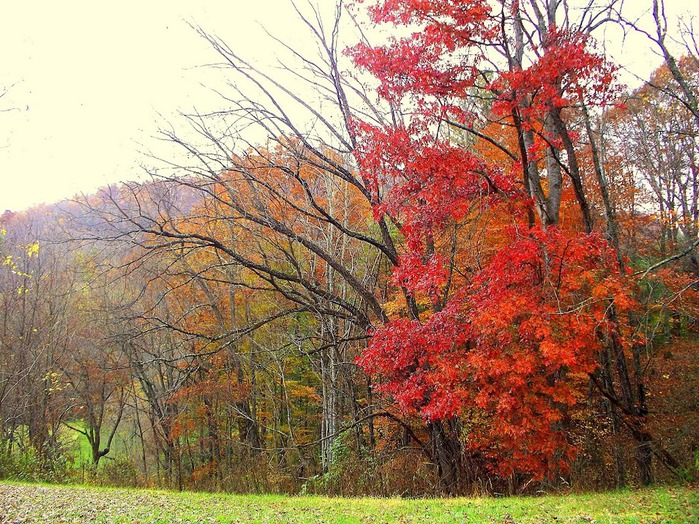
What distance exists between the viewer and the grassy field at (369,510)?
6.18 m

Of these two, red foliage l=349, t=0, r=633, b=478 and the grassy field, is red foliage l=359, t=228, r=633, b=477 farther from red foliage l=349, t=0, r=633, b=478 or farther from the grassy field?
the grassy field

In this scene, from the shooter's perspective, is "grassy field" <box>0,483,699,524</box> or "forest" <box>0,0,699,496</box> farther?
"forest" <box>0,0,699,496</box>

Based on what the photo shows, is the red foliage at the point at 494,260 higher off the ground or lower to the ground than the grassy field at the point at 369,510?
higher

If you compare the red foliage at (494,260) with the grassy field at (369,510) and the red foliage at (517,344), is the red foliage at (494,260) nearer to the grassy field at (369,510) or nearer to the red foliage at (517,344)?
the red foliage at (517,344)

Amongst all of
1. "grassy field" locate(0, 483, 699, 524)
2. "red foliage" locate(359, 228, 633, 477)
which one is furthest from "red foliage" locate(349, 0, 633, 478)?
"grassy field" locate(0, 483, 699, 524)

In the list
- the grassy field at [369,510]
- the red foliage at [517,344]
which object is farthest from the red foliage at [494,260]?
the grassy field at [369,510]

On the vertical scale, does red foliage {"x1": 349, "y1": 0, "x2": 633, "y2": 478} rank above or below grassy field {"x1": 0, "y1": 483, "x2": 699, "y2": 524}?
above

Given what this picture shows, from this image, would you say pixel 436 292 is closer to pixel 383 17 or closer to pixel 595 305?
pixel 595 305

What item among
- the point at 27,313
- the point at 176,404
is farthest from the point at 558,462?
the point at 27,313

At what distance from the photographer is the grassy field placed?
20.3 ft

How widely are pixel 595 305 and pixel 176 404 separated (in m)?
16.1

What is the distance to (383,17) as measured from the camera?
10.1 metres

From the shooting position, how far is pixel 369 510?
299 inches

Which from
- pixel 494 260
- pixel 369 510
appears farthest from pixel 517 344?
pixel 369 510
